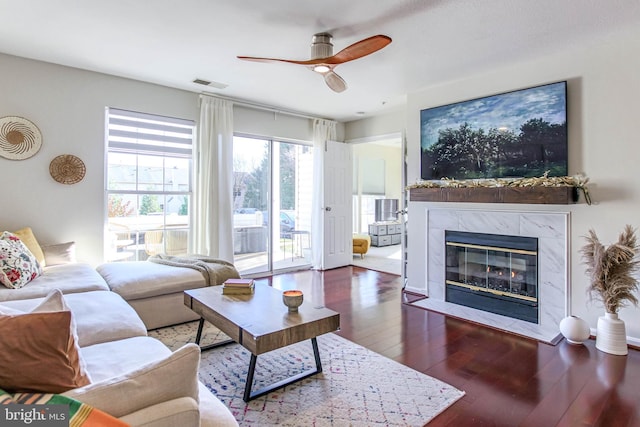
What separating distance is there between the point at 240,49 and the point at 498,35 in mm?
2240

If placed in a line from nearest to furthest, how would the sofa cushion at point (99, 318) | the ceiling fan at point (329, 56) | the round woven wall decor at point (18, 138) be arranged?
the sofa cushion at point (99, 318)
the ceiling fan at point (329, 56)
the round woven wall decor at point (18, 138)

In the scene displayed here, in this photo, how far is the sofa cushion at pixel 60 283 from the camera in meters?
2.53

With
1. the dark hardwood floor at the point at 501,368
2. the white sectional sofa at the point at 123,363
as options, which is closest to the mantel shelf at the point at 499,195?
the dark hardwood floor at the point at 501,368

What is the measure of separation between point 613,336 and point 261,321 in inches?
111

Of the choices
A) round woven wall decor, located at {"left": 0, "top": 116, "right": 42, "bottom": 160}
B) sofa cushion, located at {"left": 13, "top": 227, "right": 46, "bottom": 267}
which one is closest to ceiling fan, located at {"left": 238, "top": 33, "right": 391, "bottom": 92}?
round woven wall decor, located at {"left": 0, "top": 116, "right": 42, "bottom": 160}

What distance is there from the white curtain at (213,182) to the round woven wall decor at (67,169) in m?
1.28

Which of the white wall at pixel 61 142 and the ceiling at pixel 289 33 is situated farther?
the white wall at pixel 61 142

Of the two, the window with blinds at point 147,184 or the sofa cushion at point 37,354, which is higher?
the window with blinds at point 147,184

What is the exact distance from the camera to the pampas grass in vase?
107 inches

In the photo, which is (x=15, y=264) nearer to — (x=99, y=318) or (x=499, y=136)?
(x=99, y=318)

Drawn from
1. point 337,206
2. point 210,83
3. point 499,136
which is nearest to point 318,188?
point 337,206

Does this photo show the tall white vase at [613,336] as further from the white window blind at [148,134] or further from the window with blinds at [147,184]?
the white window blind at [148,134]

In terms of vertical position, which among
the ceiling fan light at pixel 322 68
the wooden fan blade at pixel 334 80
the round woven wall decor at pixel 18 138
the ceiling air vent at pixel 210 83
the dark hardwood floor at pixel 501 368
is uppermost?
the ceiling air vent at pixel 210 83

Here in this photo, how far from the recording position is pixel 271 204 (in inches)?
221
